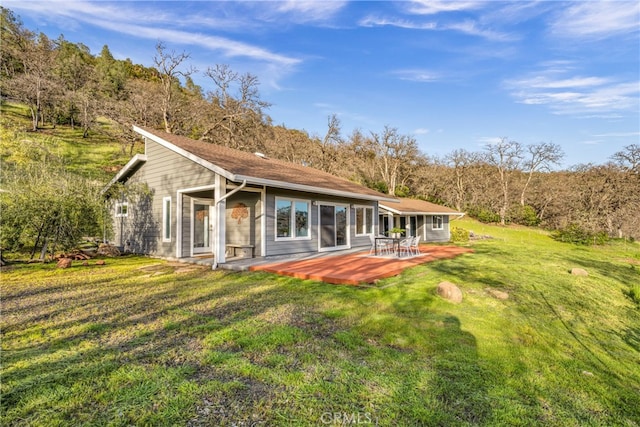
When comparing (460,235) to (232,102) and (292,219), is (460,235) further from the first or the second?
(232,102)

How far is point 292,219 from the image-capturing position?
36.3 feet

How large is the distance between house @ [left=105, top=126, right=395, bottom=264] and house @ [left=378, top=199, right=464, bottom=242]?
7.64 meters

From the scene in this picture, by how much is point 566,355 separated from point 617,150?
33.5m

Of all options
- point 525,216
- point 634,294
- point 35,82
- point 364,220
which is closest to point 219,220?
point 364,220

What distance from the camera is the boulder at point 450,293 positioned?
560 cm

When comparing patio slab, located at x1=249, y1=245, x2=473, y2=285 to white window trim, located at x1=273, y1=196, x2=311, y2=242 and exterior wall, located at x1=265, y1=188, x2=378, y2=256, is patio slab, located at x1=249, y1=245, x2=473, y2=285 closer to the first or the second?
exterior wall, located at x1=265, y1=188, x2=378, y2=256

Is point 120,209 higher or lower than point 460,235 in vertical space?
higher

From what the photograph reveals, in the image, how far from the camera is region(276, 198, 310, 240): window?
10.7m

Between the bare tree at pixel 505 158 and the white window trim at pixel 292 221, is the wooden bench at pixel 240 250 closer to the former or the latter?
the white window trim at pixel 292 221

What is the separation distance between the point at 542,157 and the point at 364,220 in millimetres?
28811

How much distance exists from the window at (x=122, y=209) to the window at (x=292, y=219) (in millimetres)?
6538

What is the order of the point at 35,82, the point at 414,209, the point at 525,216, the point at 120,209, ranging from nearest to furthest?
the point at 120,209 < the point at 414,209 < the point at 35,82 < the point at 525,216

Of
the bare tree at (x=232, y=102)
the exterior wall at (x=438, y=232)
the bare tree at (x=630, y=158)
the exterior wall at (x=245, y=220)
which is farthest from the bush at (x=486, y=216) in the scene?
the exterior wall at (x=245, y=220)

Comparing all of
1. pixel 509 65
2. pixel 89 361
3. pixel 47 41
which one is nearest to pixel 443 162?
pixel 509 65
